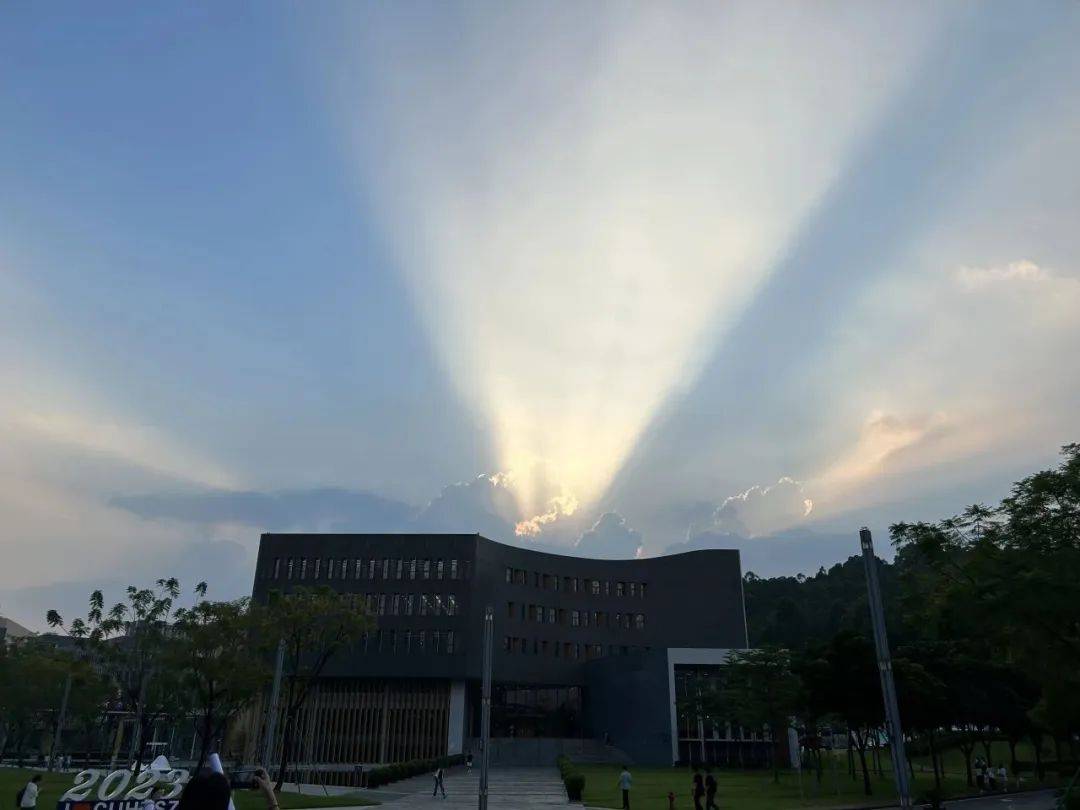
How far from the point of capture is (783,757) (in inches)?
2525

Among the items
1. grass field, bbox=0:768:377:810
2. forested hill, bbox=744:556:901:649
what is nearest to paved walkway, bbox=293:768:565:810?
grass field, bbox=0:768:377:810

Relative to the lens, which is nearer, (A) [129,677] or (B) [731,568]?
(A) [129,677]

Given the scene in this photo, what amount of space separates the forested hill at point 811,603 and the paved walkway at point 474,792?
64299 millimetres

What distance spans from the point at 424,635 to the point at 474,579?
22.1ft

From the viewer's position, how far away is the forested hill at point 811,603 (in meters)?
112

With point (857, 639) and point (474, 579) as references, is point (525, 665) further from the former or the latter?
point (857, 639)

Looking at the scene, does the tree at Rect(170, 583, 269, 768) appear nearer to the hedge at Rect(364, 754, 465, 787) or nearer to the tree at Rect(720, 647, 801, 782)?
the hedge at Rect(364, 754, 465, 787)

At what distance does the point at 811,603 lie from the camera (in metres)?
137

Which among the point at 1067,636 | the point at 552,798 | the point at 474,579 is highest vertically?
the point at 474,579

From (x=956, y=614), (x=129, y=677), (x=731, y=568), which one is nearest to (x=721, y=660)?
(x=731, y=568)

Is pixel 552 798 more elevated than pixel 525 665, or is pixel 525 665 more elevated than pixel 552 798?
pixel 525 665

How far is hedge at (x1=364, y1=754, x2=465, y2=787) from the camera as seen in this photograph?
44.0 metres

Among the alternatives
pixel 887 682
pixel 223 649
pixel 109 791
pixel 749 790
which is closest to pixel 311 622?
pixel 223 649

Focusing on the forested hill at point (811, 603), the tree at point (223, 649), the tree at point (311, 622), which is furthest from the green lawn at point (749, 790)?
the forested hill at point (811, 603)
